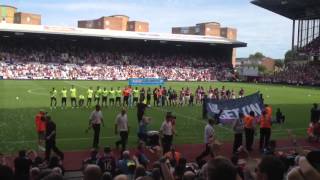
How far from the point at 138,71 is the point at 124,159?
2603 inches

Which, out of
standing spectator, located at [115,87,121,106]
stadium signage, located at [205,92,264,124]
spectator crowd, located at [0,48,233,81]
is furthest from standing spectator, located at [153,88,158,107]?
spectator crowd, located at [0,48,233,81]

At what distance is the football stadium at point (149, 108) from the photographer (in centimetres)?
1000

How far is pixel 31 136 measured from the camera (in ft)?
65.4

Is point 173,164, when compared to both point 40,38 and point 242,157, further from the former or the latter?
point 40,38

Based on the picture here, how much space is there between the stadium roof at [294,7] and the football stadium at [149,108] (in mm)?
187

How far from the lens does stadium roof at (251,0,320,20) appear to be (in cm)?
7175

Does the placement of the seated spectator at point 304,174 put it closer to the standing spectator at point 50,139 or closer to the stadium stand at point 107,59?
the standing spectator at point 50,139

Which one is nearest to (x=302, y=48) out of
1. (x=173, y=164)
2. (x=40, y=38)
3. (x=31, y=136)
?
(x=40, y=38)

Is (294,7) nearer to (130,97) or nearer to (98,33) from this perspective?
(98,33)

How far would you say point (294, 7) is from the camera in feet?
248

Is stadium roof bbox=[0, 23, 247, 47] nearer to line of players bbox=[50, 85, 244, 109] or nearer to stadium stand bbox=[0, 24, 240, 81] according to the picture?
stadium stand bbox=[0, 24, 240, 81]

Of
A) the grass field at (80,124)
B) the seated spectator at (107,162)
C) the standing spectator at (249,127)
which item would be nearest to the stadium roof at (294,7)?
the grass field at (80,124)

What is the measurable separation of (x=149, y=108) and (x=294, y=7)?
51552 mm

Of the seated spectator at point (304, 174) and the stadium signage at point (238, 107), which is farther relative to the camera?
the stadium signage at point (238, 107)
